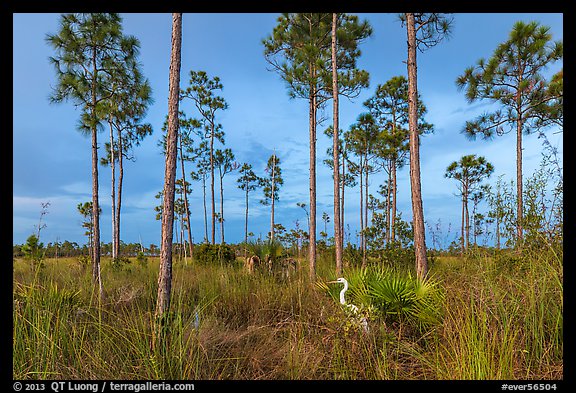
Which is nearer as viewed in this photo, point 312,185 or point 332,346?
point 332,346

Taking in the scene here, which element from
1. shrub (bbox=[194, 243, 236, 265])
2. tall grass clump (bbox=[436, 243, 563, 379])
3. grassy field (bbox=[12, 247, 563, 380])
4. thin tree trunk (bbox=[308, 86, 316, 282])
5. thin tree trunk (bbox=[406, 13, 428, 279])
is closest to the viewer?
tall grass clump (bbox=[436, 243, 563, 379])

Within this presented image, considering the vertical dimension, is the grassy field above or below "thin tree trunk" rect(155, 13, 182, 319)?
below

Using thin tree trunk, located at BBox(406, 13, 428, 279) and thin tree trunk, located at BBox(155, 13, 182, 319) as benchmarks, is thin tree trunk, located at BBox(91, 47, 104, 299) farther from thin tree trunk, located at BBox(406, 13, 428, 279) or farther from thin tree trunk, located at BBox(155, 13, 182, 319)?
thin tree trunk, located at BBox(406, 13, 428, 279)

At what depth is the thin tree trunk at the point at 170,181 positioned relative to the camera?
4.52 metres

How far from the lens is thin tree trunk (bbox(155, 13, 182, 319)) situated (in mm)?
4520

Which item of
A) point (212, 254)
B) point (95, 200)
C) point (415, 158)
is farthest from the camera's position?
point (212, 254)

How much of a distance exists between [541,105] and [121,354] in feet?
63.9

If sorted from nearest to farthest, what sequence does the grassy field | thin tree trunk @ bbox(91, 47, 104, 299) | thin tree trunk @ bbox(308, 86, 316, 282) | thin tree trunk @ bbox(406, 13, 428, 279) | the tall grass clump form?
the tall grass clump < the grassy field < thin tree trunk @ bbox(406, 13, 428, 279) < thin tree trunk @ bbox(91, 47, 104, 299) < thin tree trunk @ bbox(308, 86, 316, 282)

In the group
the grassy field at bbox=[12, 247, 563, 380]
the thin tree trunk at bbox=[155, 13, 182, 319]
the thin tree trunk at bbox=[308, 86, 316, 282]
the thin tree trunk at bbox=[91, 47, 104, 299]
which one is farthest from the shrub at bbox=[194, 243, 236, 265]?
the grassy field at bbox=[12, 247, 563, 380]

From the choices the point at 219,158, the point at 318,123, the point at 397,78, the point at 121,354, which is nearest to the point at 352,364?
the point at 121,354

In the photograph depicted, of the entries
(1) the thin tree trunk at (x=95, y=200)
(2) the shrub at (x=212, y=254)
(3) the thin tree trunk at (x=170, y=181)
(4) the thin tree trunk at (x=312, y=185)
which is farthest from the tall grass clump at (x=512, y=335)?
(2) the shrub at (x=212, y=254)

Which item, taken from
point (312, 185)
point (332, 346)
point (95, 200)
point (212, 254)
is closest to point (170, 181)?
point (332, 346)

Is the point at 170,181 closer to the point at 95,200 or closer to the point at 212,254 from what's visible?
the point at 95,200

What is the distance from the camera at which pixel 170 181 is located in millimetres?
4645
